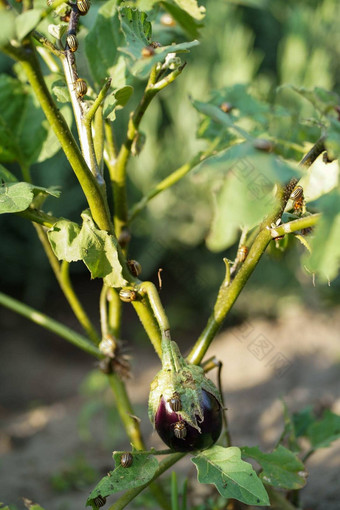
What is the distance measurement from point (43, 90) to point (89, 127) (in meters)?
0.06

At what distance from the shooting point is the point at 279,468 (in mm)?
600

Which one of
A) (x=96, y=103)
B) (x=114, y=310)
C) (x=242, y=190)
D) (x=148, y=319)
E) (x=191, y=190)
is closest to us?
(x=242, y=190)

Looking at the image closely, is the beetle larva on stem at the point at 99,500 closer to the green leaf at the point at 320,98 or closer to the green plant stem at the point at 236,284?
the green plant stem at the point at 236,284

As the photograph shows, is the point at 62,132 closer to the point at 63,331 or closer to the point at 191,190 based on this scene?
the point at 63,331

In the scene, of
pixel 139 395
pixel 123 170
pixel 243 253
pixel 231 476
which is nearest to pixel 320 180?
pixel 243 253

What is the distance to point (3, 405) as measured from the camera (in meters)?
1.95

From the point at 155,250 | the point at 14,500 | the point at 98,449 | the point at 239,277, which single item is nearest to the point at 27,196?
the point at 239,277

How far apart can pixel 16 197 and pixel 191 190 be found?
2.21 metres

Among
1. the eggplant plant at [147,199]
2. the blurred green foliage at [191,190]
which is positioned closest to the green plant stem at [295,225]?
the eggplant plant at [147,199]

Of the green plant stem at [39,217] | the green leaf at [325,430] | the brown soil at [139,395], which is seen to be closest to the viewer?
the green plant stem at [39,217]

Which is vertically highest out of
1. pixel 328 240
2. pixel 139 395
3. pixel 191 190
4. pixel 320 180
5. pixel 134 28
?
pixel 134 28

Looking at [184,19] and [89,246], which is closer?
[89,246]

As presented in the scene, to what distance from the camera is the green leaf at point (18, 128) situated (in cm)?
73

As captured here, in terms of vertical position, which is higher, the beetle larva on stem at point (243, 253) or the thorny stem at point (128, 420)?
the beetle larva on stem at point (243, 253)
